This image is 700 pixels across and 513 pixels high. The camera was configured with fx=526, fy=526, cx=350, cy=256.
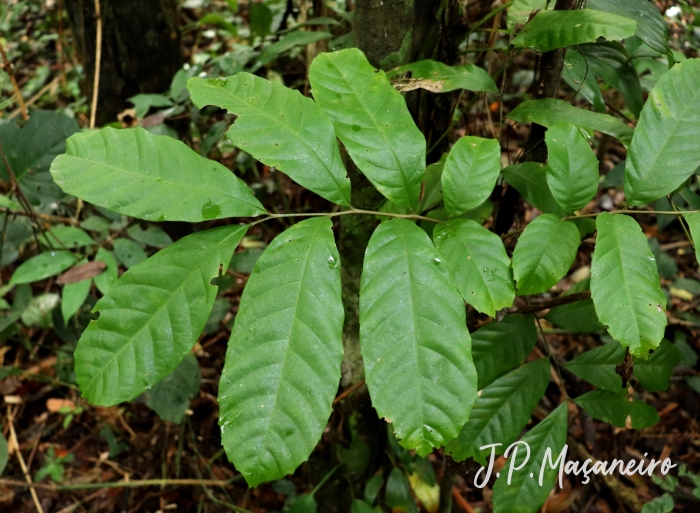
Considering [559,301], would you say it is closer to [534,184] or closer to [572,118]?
[534,184]

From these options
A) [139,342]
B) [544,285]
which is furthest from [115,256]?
[544,285]

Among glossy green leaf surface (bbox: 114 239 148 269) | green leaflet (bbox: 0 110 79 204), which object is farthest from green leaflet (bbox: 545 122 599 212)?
green leaflet (bbox: 0 110 79 204)

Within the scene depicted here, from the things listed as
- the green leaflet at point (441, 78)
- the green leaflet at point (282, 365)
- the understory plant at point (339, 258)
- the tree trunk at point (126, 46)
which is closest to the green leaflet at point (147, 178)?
the understory plant at point (339, 258)

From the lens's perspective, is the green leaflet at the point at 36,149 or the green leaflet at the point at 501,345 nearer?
the green leaflet at the point at 501,345

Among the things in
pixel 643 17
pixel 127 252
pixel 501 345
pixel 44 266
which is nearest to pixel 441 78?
pixel 643 17

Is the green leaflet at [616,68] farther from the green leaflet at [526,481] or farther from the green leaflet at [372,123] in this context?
the green leaflet at [526,481]

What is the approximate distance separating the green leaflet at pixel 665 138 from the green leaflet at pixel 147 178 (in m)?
0.64

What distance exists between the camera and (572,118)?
3.24ft

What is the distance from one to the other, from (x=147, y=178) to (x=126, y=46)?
1.47 m

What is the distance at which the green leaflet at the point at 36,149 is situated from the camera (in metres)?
1.50

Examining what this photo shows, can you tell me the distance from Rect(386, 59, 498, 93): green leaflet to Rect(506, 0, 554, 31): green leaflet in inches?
4.6

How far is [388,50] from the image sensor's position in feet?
3.79

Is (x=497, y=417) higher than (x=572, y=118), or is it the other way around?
(x=572, y=118)

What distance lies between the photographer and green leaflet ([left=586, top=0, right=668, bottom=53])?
3.48 feet
